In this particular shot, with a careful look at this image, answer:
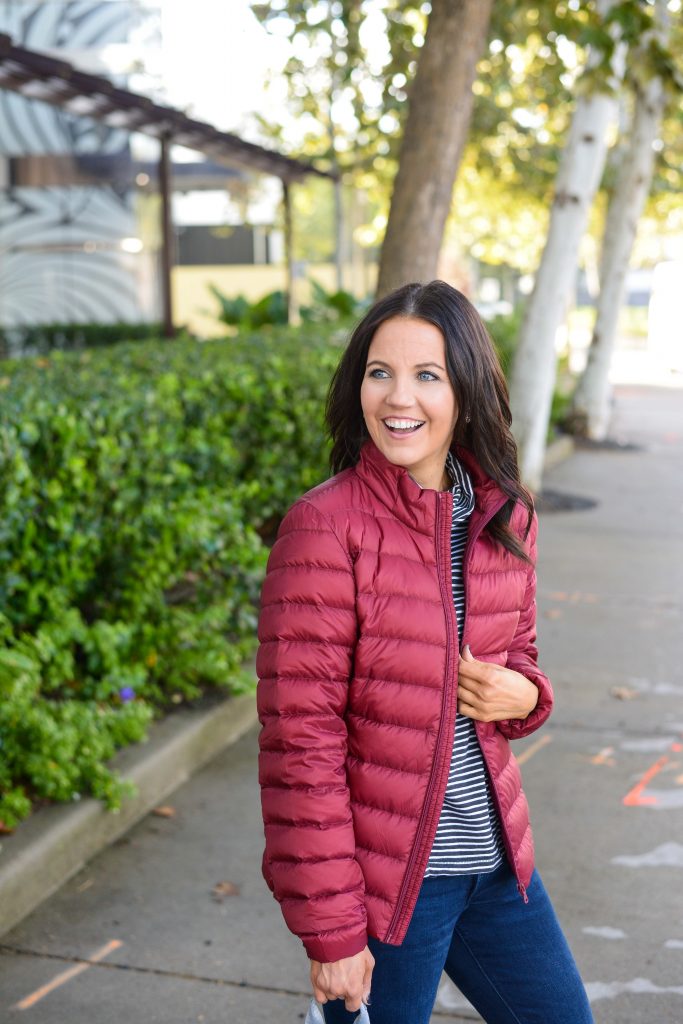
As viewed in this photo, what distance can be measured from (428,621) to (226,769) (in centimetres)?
301

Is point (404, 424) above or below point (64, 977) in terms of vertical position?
above

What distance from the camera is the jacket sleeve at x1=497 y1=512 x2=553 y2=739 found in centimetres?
243

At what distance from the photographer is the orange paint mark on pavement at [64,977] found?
129 inches

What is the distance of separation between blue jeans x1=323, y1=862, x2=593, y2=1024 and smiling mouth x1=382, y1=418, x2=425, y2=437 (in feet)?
2.55

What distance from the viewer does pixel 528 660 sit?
8.21 ft

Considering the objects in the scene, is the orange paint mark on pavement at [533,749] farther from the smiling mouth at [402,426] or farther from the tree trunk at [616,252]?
the tree trunk at [616,252]

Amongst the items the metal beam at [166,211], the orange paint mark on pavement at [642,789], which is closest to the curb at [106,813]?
the orange paint mark on pavement at [642,789]

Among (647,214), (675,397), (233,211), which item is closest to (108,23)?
(233,211)

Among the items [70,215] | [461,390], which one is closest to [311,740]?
[461,390]

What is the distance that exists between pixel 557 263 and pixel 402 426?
9082 mm

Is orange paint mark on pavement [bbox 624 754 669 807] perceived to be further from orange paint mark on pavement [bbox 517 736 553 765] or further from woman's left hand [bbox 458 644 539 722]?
woman's left hand [bbox 458 644 539 722]

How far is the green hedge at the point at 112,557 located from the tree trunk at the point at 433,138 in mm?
1537

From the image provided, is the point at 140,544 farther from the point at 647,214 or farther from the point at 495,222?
the point at 495,222

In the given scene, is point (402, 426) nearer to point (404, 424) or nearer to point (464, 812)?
point (404, 424)
